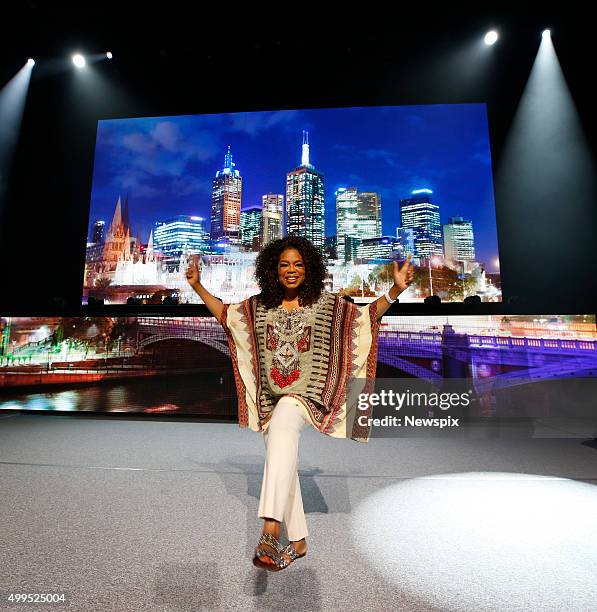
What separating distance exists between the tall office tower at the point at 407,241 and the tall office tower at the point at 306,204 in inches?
45.6

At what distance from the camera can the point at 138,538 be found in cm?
162

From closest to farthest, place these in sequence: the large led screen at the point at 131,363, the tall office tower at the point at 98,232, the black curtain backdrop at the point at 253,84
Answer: the large led screen at the point at 131,363 → the black curtain backdrop at the point at 253,84 → the tall office tower at the point at 98,232

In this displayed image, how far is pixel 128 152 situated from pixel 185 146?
0.94 metres

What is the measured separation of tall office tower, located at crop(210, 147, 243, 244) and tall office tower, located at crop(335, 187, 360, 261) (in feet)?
5.06

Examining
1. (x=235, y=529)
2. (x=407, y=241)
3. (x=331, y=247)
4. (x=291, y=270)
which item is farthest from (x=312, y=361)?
(x=407, y=241)

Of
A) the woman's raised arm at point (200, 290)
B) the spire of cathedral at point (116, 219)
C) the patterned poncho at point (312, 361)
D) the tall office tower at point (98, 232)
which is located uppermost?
the spire of cathedral at point (116, 219)

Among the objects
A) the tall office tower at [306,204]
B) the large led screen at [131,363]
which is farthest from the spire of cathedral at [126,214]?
the tall office tower at [306,204]

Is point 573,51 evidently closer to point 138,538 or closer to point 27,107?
point 138,538

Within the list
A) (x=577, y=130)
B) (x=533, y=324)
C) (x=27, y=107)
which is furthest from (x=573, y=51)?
(x=27, y=107)

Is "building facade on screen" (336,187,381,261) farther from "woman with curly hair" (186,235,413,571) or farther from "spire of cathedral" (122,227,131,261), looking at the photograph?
"woman with curly hair" (186,235,413,571)

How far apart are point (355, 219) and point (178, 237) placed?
2.77 m

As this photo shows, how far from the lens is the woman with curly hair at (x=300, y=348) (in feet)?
5.22

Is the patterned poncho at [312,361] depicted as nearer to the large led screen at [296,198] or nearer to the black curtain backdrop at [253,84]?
the large led screen at [296,198]

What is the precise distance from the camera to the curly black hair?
5.84ft
